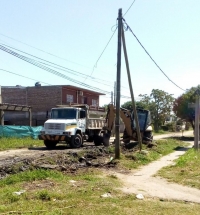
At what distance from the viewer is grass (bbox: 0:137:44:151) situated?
20681 millimetres

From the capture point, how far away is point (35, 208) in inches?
A: 248

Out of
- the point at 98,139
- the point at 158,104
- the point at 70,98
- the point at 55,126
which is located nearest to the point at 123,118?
the point at 98,139

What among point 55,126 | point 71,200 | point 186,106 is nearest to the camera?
point 71,200

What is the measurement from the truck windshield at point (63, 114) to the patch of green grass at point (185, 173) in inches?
345

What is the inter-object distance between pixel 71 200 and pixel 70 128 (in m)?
12.6

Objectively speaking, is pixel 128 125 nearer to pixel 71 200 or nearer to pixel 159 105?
pixel 71 200

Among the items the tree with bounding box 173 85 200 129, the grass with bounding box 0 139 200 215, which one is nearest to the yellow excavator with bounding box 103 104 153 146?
the grass with bounding box 0 139 200 215

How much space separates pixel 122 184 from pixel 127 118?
11447mm

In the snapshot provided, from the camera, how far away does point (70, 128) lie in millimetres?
19422

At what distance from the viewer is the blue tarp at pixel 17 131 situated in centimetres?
2394

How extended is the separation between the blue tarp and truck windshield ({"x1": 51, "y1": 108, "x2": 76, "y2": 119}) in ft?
18.7

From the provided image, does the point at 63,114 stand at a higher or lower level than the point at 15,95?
lower

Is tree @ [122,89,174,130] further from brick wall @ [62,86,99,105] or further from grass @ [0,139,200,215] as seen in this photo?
grass @ [0,139,200,215]

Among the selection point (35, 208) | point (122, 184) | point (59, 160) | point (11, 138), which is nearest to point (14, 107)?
point (11, 138)
